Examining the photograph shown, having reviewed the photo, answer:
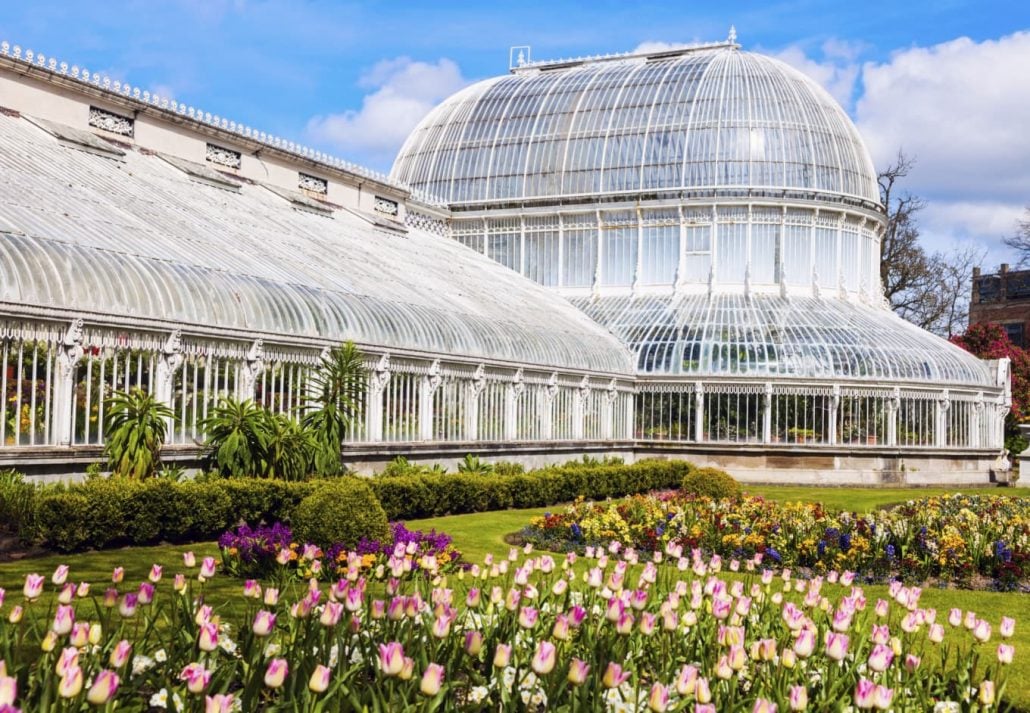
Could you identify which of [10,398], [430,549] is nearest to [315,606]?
[430,549]

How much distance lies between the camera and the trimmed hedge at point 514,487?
70.0ft

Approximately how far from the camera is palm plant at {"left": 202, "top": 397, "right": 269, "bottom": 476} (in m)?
18.2

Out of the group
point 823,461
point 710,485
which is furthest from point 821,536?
point 823,461

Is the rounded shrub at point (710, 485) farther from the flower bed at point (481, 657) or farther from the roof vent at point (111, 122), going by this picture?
the flower bed at point (481, 657)

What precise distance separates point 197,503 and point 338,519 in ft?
10.9

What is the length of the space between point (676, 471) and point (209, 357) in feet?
51.4

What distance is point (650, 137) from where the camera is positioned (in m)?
43.1

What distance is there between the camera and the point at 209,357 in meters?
20.0

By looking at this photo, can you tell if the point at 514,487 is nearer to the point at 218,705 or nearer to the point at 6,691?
the point at 218,705

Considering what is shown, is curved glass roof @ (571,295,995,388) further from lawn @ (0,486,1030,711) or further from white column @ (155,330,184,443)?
white column @ (155,330,184,443)

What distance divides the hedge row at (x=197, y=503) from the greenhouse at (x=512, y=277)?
1873 millimetres

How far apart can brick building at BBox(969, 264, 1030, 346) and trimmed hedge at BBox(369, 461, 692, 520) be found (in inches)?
2084

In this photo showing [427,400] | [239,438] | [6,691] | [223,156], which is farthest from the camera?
[223,156]

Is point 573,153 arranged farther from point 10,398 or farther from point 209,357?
point 10,398
